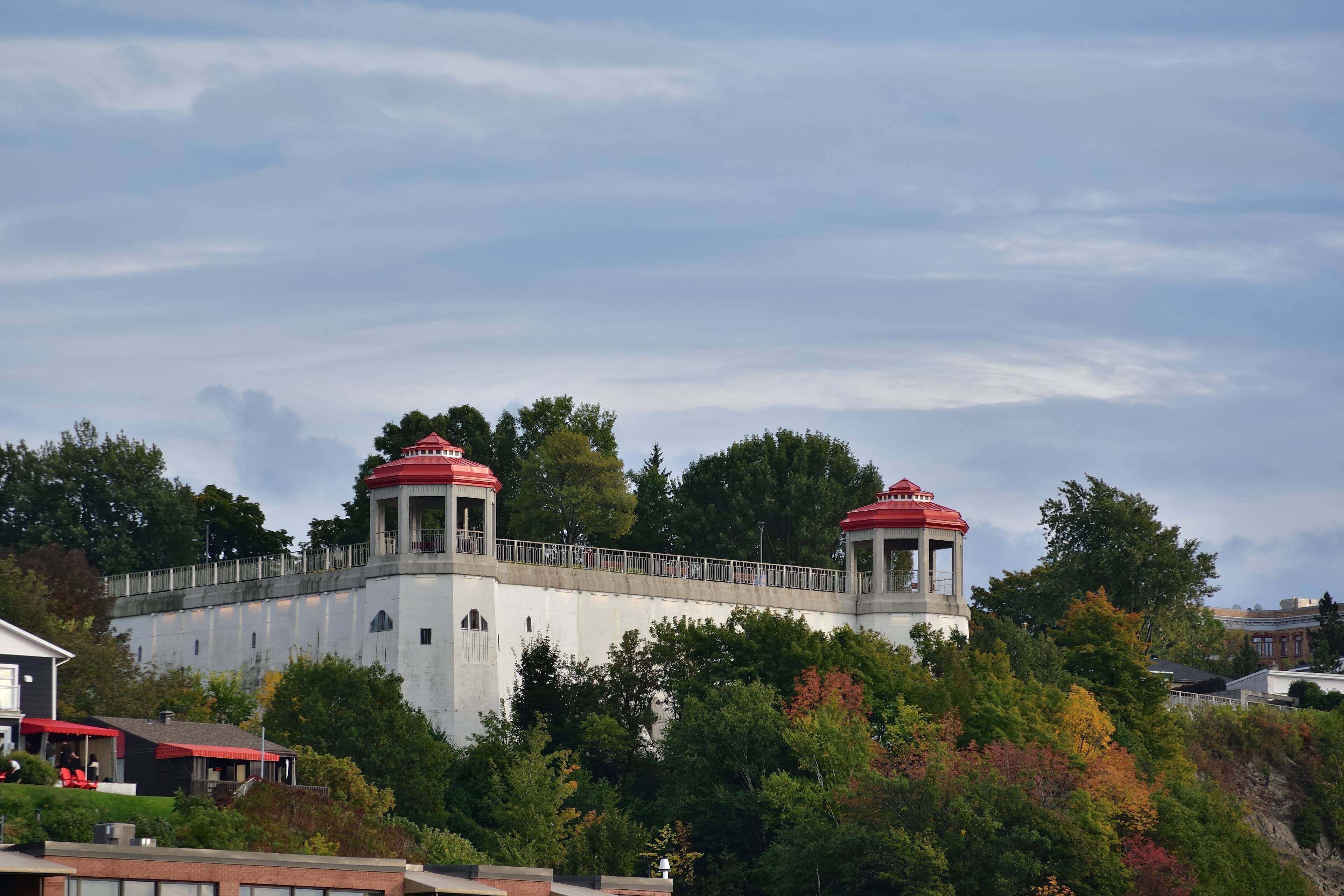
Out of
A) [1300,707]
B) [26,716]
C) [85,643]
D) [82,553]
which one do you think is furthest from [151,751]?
[1300,707]

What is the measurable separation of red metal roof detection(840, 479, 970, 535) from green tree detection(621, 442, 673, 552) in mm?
18313

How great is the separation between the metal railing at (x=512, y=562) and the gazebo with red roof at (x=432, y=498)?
0.09m

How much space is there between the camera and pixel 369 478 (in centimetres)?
9362

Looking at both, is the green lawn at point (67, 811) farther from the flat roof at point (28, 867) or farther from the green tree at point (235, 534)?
the green tree at point (235, 534)

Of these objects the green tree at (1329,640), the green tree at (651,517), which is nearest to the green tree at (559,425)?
the green tree at (651,517)

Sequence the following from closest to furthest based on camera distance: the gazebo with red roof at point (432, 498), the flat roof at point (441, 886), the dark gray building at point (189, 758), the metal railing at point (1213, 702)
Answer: the flat roof at point (441, 886) → the dark gray building at point (189, 758) → the gazebo with red roof at point (432, 498) → the metal railing at point (1213, 702)

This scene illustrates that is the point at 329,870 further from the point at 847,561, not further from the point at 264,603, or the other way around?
the point at 847,561

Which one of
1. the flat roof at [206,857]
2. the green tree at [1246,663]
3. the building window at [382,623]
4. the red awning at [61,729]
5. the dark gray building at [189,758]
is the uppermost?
the building window at [382,623]

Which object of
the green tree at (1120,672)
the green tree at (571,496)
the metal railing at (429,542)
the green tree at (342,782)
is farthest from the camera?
the green tree at (571,496)

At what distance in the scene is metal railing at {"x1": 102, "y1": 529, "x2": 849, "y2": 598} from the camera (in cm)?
9181

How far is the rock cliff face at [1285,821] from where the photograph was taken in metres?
111

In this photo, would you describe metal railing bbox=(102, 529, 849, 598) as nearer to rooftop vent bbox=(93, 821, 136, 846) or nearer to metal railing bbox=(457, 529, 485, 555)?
metal railing bbox=(457, 529, 485, 555)

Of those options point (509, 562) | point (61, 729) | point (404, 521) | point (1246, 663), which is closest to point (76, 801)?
point (61, 729)

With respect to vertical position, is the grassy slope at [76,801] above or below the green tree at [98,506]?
below
